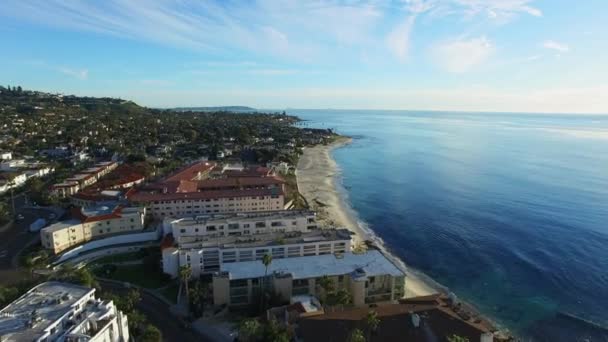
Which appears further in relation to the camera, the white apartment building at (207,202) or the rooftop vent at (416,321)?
the white apartment building at (207,202)

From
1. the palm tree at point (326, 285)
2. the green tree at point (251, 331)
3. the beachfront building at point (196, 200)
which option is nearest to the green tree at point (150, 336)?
the green tree at point (251, 331)

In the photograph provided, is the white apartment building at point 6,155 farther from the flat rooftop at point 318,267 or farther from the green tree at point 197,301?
the green tree at point 197,301

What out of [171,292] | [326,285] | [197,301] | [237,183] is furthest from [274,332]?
[237,183]

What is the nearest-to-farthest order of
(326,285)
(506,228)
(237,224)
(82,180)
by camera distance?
(326,285) < (237,224) < (506,228) < (82,180)

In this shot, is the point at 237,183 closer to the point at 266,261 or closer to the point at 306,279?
the point at 266,261

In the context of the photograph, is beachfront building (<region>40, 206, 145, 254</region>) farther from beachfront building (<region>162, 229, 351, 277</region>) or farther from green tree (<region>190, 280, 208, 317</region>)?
green tree (<region>190, 280, 208, 317</region>)

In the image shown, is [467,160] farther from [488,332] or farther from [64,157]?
[64,157]

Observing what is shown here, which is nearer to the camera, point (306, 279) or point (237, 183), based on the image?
point (306, 279)
